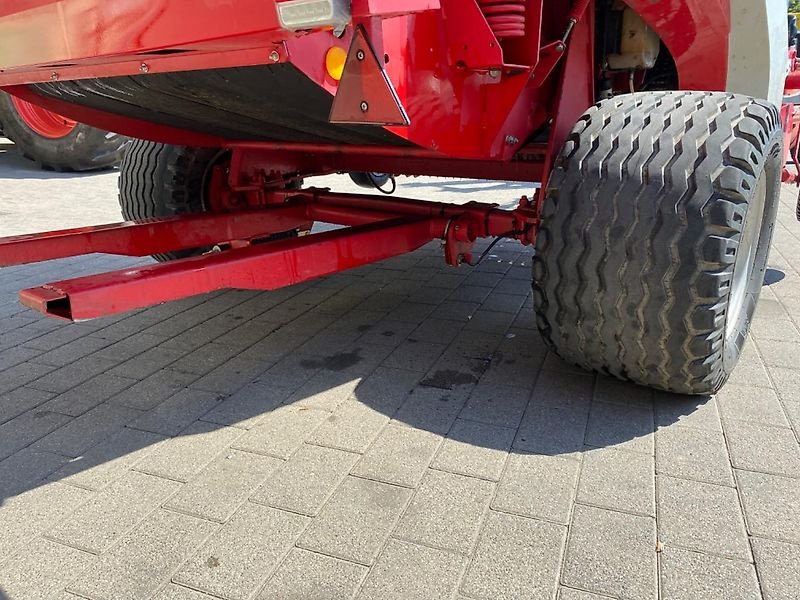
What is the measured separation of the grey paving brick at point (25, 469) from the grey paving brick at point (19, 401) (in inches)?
14.3

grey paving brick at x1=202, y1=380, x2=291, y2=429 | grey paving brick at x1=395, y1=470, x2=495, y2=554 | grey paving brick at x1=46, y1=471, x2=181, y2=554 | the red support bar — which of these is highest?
the red support bar

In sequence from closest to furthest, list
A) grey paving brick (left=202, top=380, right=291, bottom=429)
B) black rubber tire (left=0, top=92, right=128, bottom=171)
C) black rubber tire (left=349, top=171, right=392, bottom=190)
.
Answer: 1. grey paving brick (left=202, top=380, right=291, bottom=429)
2. black rubber tire (left=349, top=171, right=392, bottom=190)
3. black rubber tire (left=0, top=92, right=128, bottom=171)

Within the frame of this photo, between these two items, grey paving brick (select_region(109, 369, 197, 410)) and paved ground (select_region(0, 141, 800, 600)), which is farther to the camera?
grey paving brick (select_region(109, 369, 197, 410))

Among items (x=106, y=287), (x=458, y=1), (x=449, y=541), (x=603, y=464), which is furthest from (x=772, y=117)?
(x=106, y=287)

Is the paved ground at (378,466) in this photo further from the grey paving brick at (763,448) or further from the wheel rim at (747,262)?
the wheel rim at (747,262)

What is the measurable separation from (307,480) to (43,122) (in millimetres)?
9949

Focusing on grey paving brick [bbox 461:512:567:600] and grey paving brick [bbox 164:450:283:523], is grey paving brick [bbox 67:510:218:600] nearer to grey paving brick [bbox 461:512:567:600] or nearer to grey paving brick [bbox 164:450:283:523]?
grey paving brick [bbox 164:450:283:523]

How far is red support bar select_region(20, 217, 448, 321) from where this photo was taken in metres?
2.18

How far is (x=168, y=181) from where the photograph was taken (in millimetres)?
4199

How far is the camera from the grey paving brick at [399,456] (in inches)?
87.8

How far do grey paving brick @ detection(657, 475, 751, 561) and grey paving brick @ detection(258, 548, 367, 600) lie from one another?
0.91 meters

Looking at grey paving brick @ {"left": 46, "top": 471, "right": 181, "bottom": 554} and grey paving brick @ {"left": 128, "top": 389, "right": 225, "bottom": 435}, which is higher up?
grey paving brick @ {"left": 128, "top": 389, "right": 225, "bottom": 435}

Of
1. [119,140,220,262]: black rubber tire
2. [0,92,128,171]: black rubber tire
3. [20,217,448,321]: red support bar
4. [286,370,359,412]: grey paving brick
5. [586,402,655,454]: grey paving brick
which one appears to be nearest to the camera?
[20,217,448,321]: red support bar

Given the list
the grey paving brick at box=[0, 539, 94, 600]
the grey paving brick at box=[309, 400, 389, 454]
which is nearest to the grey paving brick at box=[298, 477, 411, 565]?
the grey paving brick at box=[309, 400, 389, 454]
